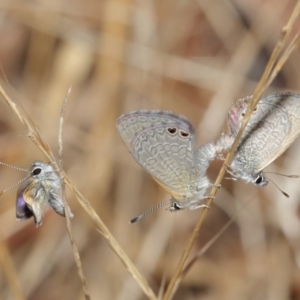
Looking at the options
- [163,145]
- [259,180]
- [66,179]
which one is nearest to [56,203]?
[66,179]

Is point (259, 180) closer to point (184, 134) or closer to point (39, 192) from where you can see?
point (184, 134)

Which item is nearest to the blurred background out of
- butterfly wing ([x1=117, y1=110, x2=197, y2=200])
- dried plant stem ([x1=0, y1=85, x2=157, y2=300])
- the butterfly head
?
the butterfly head

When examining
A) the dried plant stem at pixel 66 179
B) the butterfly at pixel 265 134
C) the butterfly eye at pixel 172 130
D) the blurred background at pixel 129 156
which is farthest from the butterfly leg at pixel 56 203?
the blurred background at pixel 129 156

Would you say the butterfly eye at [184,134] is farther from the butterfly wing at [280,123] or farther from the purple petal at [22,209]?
the purple petal at [22,209]

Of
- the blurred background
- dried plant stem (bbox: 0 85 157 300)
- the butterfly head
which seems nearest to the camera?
dried plant stem (bbox: 0 85 157 300)

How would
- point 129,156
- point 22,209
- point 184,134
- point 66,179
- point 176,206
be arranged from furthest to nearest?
point 129,156, point 176,206, point 184,134, point 22,209, point 66,179

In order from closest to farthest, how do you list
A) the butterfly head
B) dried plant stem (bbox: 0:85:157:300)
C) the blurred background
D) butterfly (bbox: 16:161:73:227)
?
dried plant stem (bbox: 0:85:157:300), butterfly (bbox: 16:161:73:227), the butterfly head, the blurred background

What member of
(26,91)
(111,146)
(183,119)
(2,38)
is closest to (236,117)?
(183,119)

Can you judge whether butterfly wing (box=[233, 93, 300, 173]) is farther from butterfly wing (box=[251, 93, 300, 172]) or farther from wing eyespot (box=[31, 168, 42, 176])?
wing eyespot (box=[31, 168, 42, 176])
